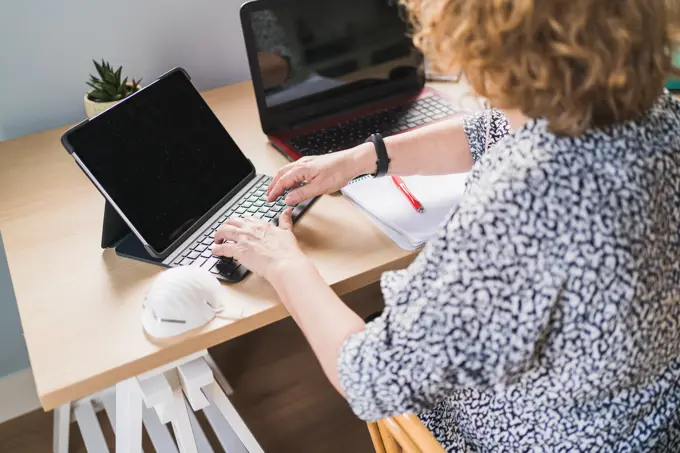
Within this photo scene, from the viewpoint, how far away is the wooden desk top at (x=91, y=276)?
720 mm

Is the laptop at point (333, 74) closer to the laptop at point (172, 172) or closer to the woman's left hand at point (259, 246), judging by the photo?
the laptop at point (172, 172)

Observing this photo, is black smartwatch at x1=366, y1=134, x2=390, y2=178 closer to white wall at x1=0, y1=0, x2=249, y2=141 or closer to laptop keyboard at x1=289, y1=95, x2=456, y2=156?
laptop keyboard at x1=289, y1=95, x2=456, y2=156

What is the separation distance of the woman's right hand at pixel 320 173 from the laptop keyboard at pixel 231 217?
0.07 feet

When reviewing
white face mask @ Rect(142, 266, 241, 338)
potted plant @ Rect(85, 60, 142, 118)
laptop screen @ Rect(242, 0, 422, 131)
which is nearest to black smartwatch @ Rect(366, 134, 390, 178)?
laptop screen @ Rect(242, 0, 422, 131)

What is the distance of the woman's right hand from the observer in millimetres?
959

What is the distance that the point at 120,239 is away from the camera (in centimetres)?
92

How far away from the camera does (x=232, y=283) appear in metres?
0.83

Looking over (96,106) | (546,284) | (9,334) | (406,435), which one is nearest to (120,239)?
(96,106)

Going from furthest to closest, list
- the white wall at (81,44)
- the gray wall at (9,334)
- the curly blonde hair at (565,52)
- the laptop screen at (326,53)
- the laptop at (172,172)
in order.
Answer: the gray wall at (9,334)
the white wall at (81,44)
the laptop screen at (326,53)
the laptop at (172,172)
the curly blonde hair at (565,52)

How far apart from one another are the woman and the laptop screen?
0.49 metres

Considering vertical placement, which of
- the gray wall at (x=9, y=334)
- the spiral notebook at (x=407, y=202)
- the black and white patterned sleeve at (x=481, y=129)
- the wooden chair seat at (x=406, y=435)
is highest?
the black and white patterned sleeve at (x=481, y=129)

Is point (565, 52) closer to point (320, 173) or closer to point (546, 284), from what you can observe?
point (546, 284)

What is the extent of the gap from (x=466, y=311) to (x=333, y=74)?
0.76 meters

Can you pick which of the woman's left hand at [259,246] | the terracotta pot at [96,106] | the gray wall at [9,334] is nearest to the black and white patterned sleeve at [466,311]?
the woman's left hand at [259,246]
